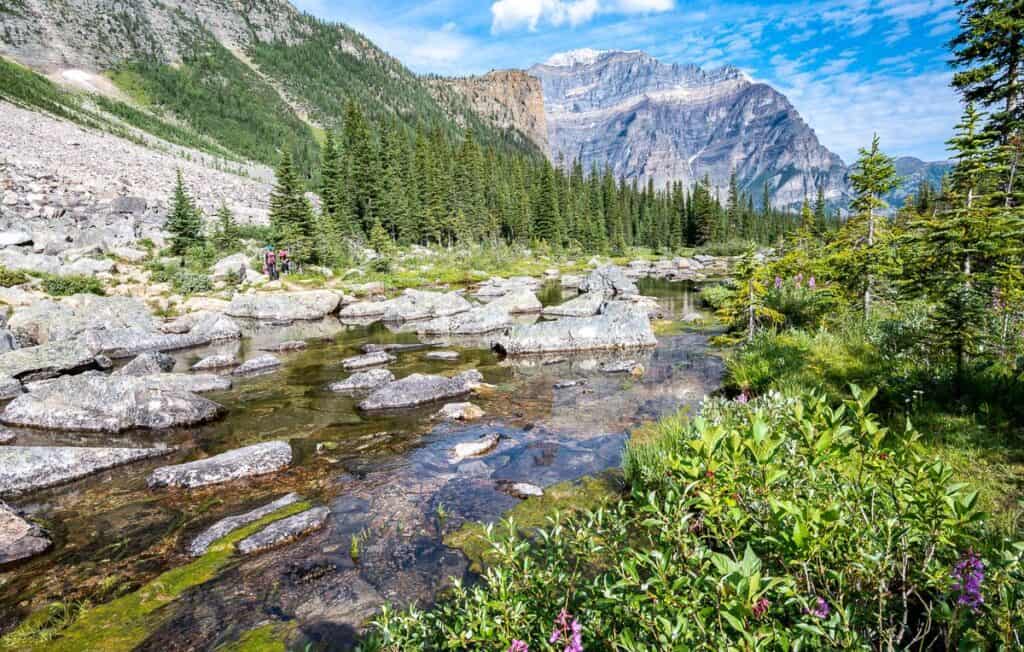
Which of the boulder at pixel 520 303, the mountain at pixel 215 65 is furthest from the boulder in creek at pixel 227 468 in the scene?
the mountain at pixel 215 65

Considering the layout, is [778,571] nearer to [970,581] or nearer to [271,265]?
[970,581]

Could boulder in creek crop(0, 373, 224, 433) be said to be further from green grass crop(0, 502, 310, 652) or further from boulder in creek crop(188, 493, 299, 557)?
green grass crop(0, 502, 310, 652)

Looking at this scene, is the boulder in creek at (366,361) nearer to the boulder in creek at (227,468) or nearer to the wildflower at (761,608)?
the boulder in creek at (227,468)

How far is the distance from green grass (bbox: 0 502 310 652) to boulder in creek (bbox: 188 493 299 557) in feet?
1.23

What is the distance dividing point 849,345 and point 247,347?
22.3 m

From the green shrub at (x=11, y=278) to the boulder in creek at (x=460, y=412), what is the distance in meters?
28.0

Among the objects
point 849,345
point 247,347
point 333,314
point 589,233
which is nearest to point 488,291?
point 333,314

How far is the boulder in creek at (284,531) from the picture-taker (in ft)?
22.7

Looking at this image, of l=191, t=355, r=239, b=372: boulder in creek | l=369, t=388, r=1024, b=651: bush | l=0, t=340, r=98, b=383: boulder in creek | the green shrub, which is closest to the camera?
l=369, t=388, r=1024, b=651: bush

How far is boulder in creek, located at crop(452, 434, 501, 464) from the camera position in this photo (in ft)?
32.9

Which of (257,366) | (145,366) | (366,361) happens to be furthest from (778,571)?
(145,366)

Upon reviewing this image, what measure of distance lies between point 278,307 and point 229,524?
25000 millimetres

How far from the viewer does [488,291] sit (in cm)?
3875

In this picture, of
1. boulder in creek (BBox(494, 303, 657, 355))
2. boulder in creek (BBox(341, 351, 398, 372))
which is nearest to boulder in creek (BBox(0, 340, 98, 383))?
boulder in creek (BBox(341, 351, 398, 372))
